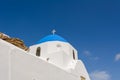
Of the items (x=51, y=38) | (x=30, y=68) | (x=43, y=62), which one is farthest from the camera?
(x=51, y=38)

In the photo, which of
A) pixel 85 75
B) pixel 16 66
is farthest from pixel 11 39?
pixel 85 75

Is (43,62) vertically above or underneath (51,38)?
underneath

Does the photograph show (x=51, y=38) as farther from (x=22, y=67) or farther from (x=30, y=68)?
(x=22, y=67)

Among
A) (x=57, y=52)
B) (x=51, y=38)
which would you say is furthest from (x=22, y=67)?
(x=51, y=38)

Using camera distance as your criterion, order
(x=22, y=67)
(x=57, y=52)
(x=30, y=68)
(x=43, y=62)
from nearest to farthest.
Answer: (x=22, y=67) → (x=30, y=68) → (x=43, y=62) → (x=57, y=52)

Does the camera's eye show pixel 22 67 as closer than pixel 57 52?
Yes

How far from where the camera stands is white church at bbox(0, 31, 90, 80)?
9.91 metres

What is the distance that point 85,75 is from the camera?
18.5 m

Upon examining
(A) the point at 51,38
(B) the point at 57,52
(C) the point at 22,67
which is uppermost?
(A) the point at 51,38

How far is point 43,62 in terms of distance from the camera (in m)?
12.6

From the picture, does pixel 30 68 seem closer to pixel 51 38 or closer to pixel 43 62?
pixel 43 62

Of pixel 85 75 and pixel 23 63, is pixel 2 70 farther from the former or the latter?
pixel 85 75

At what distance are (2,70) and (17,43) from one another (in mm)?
5478

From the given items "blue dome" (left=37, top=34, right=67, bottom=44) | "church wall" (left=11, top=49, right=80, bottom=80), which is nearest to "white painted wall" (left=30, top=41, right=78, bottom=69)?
"blue dome" (left=37, top=34, right=67, bottom=44)
